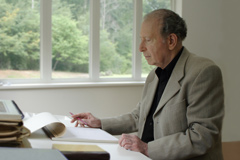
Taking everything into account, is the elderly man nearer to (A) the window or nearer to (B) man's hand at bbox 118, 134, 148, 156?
(B) man's hand at bbox 118, 134, 148, 156

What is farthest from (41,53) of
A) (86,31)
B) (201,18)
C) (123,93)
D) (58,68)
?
(201,18)

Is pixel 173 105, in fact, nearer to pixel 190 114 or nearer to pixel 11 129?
pixel 190 114

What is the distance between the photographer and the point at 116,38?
450 cm

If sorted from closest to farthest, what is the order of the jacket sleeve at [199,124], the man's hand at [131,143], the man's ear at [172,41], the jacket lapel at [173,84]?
1. the man's hand at [131,143]
2. the jacket sleeve at [199,124]
3. the jacket lapel at [173,84]
4. the man's ear at [172,41]

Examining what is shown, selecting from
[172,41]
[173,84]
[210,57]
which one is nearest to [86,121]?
[173,84]

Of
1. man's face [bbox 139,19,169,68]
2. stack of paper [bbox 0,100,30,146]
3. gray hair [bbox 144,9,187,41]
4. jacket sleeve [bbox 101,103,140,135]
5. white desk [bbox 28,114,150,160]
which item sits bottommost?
jacket sleeve [bbox 101,103,140,135]

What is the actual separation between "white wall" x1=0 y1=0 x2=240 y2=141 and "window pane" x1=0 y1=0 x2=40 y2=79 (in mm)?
476

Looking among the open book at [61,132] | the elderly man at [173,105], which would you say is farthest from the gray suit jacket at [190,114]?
the open book at [61,132]

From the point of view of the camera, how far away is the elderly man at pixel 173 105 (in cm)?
160

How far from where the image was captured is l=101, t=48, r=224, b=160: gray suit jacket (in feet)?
5.25

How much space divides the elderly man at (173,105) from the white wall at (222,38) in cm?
252

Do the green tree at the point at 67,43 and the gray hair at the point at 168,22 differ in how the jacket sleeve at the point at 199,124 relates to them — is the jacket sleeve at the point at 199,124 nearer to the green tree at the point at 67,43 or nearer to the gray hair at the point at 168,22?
the gray hair at the point at 168,22

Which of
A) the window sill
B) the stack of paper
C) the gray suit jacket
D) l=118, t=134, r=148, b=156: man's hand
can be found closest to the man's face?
the gray suit jacket

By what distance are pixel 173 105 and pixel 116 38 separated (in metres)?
2.85
